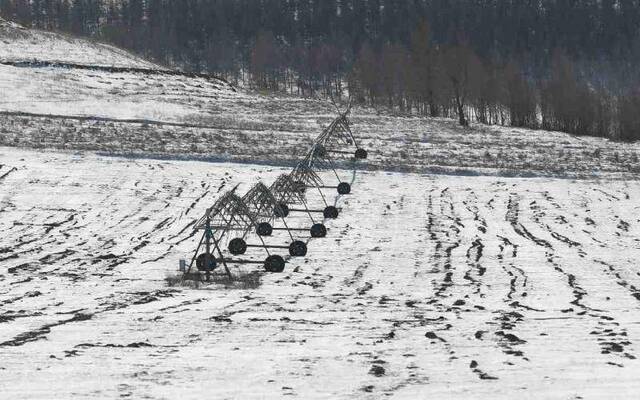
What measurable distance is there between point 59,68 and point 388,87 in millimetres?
43418

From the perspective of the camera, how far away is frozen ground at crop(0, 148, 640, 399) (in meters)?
10.7

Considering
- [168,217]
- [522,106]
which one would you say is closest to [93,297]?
[168,217]

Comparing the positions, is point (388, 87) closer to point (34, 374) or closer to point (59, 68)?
A: point (59, 68)

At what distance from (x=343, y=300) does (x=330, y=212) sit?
13.7 meters

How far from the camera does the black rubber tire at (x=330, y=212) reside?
1253 inches

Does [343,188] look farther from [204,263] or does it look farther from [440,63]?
[440,63]

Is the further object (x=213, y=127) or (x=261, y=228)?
(x=213, y=127)

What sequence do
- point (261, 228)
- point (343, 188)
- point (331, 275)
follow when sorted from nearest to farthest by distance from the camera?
point (331, 275), point (261, 228), point (343, 188)

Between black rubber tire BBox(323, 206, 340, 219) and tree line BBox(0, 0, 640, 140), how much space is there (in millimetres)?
44252

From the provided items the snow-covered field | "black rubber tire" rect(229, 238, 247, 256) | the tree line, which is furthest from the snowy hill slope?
"black rubber tire" rect(229, 238, 247, 256)

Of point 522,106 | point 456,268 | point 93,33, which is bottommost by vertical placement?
point 456,268

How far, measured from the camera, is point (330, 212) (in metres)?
31.9

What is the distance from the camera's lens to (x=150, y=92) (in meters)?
79.6

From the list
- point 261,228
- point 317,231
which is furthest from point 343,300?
point 317,231
